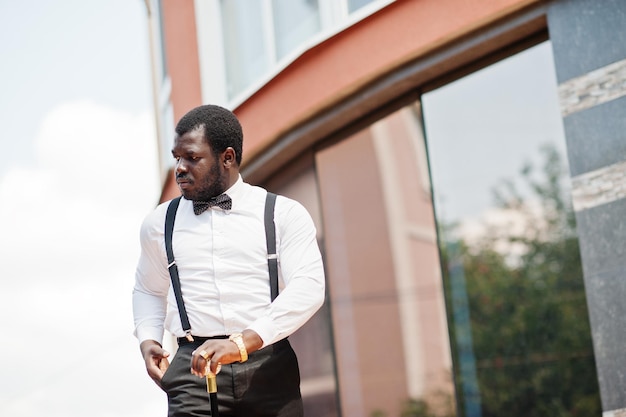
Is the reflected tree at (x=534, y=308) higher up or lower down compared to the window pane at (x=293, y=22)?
lower down

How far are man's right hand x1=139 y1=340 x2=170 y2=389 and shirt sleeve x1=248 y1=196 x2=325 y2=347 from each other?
1.30 ft

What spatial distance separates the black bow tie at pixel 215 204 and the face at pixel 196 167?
0.03m

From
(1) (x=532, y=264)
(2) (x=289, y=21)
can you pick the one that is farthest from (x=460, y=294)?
(2) (x=289, y=21)

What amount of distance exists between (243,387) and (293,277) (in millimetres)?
392

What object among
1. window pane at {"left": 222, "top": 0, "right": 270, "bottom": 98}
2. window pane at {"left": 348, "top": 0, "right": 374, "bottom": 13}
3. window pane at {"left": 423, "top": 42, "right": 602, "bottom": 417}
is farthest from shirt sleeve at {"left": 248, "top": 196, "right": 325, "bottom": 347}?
window pane at {"left": 222, "top": 0, "right": 270, "bottom": 98}

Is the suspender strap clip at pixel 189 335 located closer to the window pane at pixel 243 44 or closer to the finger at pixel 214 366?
the finger at pixel 214 366

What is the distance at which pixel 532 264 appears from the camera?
10.3 metres

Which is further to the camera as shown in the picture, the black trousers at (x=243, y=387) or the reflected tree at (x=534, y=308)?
the reflected tree at (x=534, y=308)

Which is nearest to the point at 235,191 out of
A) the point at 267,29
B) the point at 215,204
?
the point at 215,204

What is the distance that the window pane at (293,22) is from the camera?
8664 millimetres

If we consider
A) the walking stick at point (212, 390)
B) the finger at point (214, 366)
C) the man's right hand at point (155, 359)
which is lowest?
the walking stick at point (212, 390)

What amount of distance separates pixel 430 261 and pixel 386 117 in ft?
8.51

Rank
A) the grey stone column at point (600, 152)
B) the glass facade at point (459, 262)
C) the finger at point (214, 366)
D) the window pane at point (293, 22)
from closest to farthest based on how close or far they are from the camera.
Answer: the finger at point (214, 366), the grey stone column at point (600, 152), the window pane at point (293, 22), the glass facade at point (459, 262)

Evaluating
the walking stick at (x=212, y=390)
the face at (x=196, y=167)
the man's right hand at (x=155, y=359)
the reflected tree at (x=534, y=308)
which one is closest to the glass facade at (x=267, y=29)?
the reflected tree at (x=534, y=308)
